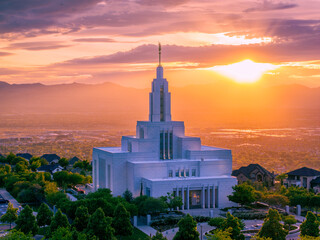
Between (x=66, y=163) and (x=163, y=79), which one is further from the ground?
(x=163, y=79)

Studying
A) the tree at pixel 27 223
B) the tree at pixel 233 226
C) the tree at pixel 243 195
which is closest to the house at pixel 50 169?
the tree at pixel 243 195

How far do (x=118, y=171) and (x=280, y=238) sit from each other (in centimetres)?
2925

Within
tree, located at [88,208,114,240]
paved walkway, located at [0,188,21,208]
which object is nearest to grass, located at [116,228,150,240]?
tree, located at [88,208,114,240]

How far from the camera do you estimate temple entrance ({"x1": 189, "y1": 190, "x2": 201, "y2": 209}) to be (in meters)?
63.0

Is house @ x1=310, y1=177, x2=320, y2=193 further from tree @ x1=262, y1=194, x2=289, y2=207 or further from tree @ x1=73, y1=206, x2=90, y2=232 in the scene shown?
tree @ x1=73, y1=206, x2=90, y2=232

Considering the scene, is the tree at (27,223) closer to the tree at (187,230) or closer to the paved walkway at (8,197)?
the tree at (187,230)

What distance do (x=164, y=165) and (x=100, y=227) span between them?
76.7ft

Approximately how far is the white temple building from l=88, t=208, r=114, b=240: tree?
17.7m

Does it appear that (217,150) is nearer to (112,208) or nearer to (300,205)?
(300,205)

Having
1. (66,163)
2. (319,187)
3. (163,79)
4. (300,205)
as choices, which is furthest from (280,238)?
(66,163)

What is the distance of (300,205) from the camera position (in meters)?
59.0

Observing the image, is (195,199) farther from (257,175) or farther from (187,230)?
(187,230)

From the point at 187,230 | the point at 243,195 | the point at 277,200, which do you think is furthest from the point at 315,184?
the point at 187,230

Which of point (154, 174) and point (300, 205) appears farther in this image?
point (154, 174)
